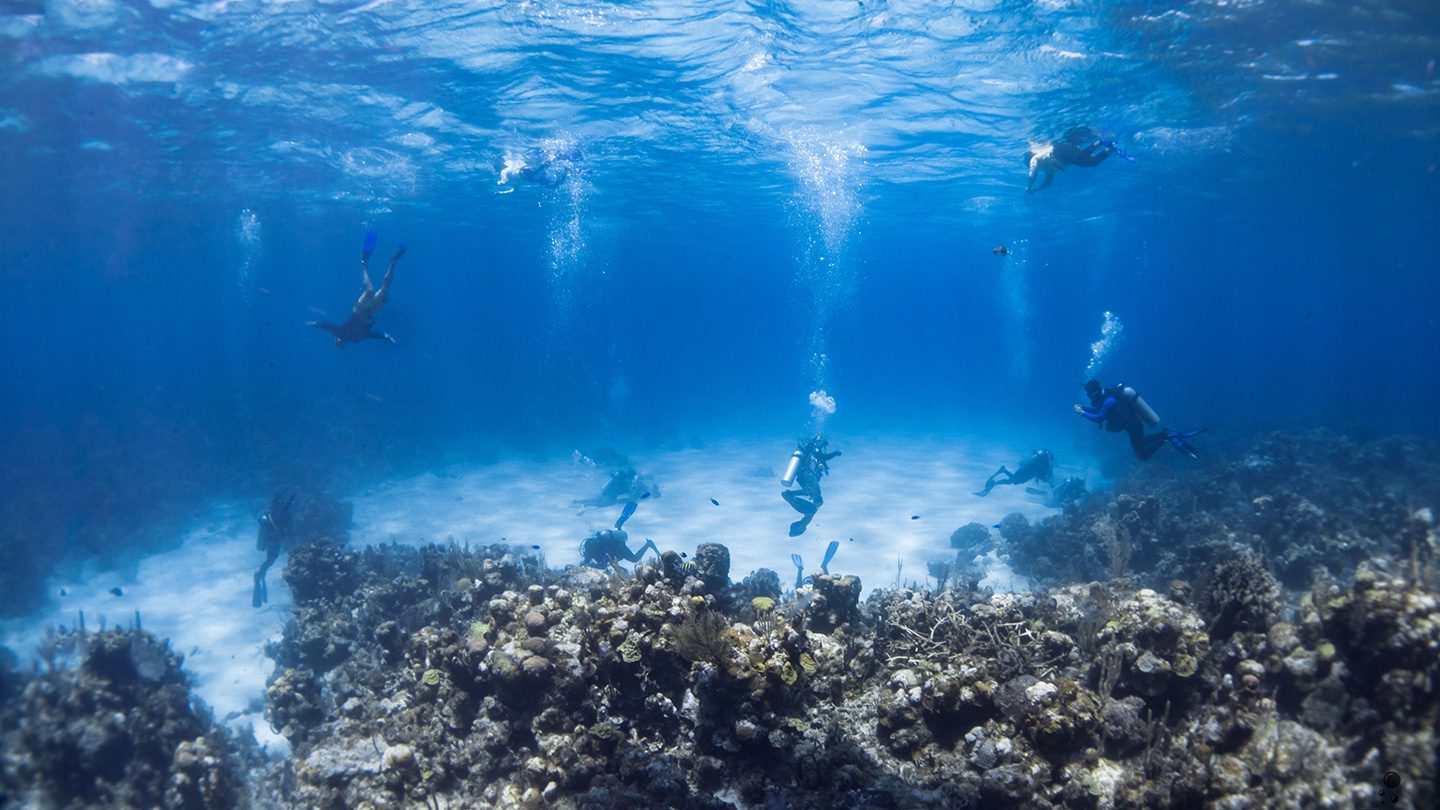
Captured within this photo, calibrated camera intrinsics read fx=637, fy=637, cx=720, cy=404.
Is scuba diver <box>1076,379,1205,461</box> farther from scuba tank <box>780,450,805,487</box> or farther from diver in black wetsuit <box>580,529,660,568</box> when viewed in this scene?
diver in black wetsuit <box>580,529,660,568</box>

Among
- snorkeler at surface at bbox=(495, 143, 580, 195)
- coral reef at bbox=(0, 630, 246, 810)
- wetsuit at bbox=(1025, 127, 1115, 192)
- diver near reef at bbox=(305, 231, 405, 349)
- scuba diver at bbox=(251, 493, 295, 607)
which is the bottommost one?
scuba diver at bbox=(251, 493, 295, 607)

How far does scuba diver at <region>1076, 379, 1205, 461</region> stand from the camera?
35.3 ft

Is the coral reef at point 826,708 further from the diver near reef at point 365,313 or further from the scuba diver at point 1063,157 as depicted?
the scuba diver at point 1063,157

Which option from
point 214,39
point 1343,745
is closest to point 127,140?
point 214,39

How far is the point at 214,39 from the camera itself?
1650cm

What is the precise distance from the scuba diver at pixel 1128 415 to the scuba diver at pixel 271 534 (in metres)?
18.3

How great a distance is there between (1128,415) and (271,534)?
Result: 65.0 feet

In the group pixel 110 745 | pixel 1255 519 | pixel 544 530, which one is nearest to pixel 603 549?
pixel 544 530

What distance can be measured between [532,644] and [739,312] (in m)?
173

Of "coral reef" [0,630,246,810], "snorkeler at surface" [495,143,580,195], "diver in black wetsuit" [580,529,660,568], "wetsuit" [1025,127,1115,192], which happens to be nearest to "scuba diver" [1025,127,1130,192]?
"wetsuit" [1025,127,1115,192]

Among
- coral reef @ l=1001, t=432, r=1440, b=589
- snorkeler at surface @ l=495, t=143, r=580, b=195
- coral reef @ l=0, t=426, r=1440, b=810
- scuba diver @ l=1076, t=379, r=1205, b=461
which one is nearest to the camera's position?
coral reef @ l=0, t=426, r=1440, b=810

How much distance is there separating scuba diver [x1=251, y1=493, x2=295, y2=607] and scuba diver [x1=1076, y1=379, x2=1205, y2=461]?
18.3 m

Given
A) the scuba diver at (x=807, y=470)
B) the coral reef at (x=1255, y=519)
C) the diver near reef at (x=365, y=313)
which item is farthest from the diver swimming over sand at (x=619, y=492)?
the coral reef at (x=1255, y=519)

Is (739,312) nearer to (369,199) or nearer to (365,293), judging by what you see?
(369,199)
